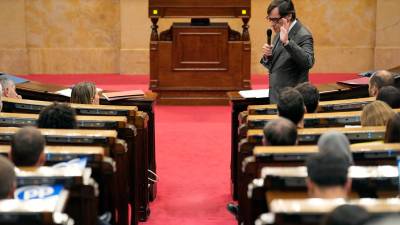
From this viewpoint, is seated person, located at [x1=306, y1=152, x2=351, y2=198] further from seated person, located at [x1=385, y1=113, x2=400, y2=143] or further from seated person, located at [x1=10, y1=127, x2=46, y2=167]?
seated person, located at [x1=10, y1=127, x2=46, y2=167]

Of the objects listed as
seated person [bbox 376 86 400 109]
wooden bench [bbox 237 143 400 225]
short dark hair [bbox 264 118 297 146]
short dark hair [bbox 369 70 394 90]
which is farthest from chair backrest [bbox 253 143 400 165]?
short dark hair [bbox 369 70 394 90]

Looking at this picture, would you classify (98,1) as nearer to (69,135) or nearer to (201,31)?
(201,31)

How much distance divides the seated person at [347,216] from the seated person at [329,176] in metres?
0.59

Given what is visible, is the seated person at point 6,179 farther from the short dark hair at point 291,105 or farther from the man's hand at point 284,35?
the man's hand at point 284,35

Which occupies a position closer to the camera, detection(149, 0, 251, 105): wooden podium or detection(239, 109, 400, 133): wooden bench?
detection(239, 109, 400, 133): wooden bench

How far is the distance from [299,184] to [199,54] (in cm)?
753

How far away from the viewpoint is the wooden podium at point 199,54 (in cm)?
1128

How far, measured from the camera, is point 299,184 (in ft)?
13.0

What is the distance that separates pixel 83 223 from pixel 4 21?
10756 mm

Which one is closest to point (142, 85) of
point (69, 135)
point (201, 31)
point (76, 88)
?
point (201, 31)

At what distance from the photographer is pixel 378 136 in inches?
197

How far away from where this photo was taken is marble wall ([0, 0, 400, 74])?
46.7 ft

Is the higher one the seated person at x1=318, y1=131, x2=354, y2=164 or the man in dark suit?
the man in dark suit

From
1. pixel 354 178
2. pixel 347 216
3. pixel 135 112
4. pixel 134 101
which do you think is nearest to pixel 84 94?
pixel 135 112
